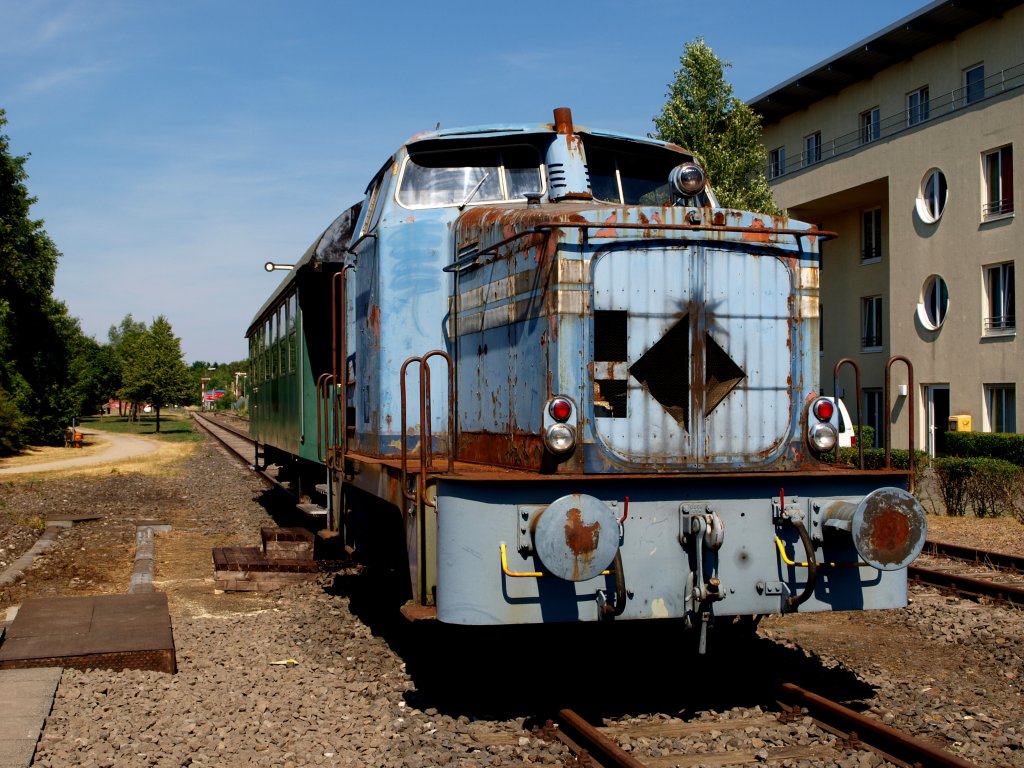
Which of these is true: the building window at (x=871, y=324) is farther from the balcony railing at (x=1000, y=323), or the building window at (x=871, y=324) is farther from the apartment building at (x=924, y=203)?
the balcony railing at (x=1000, y=323)

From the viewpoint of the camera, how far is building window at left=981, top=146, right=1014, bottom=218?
20594 millimetres

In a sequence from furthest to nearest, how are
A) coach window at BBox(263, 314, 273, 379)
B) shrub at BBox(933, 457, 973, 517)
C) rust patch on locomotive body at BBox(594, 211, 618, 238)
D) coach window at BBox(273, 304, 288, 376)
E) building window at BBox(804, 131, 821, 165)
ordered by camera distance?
building window at BBox(804, 131, 821, 165) < shrub at BBox(933, 457, 973, 517) < coach window at BBox(263, 314, 273, 379) < coach window at BBox(273, 304, 288, 376) < rust patch on locomotive body at BBox(594, 211, 618, 238)

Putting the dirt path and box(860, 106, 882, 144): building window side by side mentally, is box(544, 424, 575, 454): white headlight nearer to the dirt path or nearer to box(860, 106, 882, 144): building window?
the dirt path

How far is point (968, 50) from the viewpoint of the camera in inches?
883

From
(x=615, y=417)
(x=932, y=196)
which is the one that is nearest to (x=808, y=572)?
(x=615, y=417)

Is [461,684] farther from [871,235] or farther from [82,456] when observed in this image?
[82,456]

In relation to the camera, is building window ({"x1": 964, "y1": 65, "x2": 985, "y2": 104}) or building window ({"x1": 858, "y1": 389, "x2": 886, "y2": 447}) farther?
building window ({"x1": 858, "y1": 389, "x2": 886, "y2": 447})

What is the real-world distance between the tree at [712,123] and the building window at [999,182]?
451cm

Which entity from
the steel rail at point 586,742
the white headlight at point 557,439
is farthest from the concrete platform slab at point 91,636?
the white headlight at point 557,439


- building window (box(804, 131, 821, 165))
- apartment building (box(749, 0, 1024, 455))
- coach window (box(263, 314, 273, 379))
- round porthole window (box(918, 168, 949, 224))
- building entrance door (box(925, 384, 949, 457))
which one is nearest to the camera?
coach window (box(263, 314, 273, 379))

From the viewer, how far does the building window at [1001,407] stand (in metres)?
20.6

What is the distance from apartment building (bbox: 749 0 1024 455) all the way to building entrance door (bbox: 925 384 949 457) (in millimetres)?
33

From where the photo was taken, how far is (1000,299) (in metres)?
21.0

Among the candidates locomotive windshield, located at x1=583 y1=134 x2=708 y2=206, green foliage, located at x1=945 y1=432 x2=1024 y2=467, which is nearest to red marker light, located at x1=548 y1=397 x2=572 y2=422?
locomotive windshield, located at x1=583 y1=134 x2=708 y2=206
